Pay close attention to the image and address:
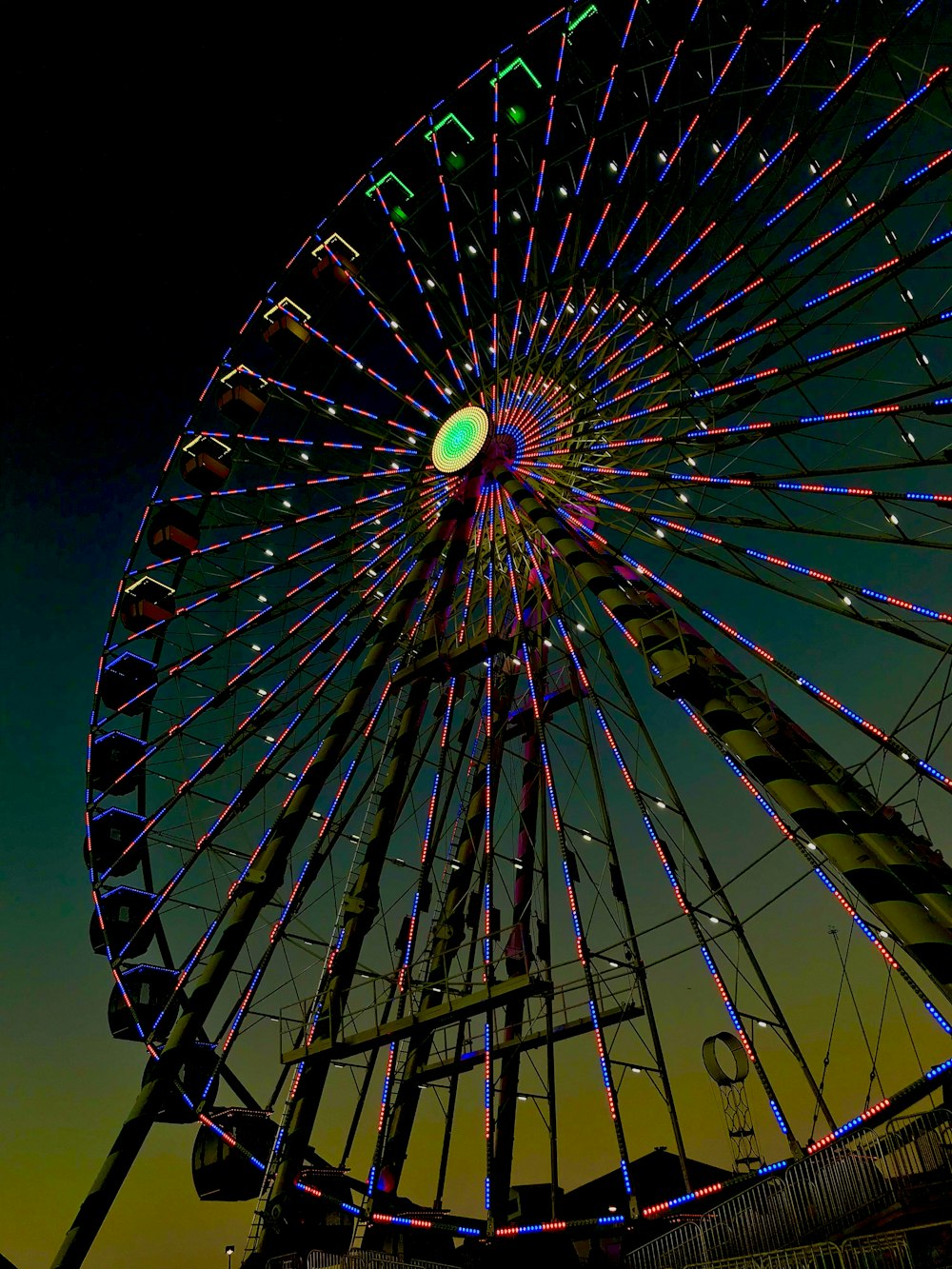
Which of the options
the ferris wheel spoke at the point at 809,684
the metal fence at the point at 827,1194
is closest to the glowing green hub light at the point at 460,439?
the ferris wheel spoke at the point at 809,684

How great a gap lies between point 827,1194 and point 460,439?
12.6 meters

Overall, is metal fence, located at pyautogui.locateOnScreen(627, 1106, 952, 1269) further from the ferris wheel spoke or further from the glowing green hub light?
the glowing green hub light

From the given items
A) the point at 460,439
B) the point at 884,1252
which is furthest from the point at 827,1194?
the point at 460,439

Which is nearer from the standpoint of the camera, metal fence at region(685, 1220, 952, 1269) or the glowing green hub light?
metal fence at region(685, 1220, 952, 1269)

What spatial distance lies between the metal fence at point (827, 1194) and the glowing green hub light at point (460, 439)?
11.4 meters

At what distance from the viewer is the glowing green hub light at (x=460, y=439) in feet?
54.7

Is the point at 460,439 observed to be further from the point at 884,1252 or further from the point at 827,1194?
the point at 884,1252

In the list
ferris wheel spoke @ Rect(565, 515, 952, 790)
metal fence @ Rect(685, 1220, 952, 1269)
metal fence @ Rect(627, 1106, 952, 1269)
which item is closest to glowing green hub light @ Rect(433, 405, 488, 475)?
ferris wheel spoke @ Rect(565, 515, 952, 790)

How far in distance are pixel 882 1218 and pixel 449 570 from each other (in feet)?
33.8

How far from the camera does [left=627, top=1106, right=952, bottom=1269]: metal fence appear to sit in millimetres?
10047

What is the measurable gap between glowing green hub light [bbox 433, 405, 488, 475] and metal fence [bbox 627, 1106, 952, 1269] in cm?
1143

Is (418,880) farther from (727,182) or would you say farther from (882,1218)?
(727,182)

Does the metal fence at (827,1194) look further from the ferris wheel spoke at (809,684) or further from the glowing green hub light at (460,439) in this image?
the glowing green hub light at (460,439)

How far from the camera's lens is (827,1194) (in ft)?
35.0
